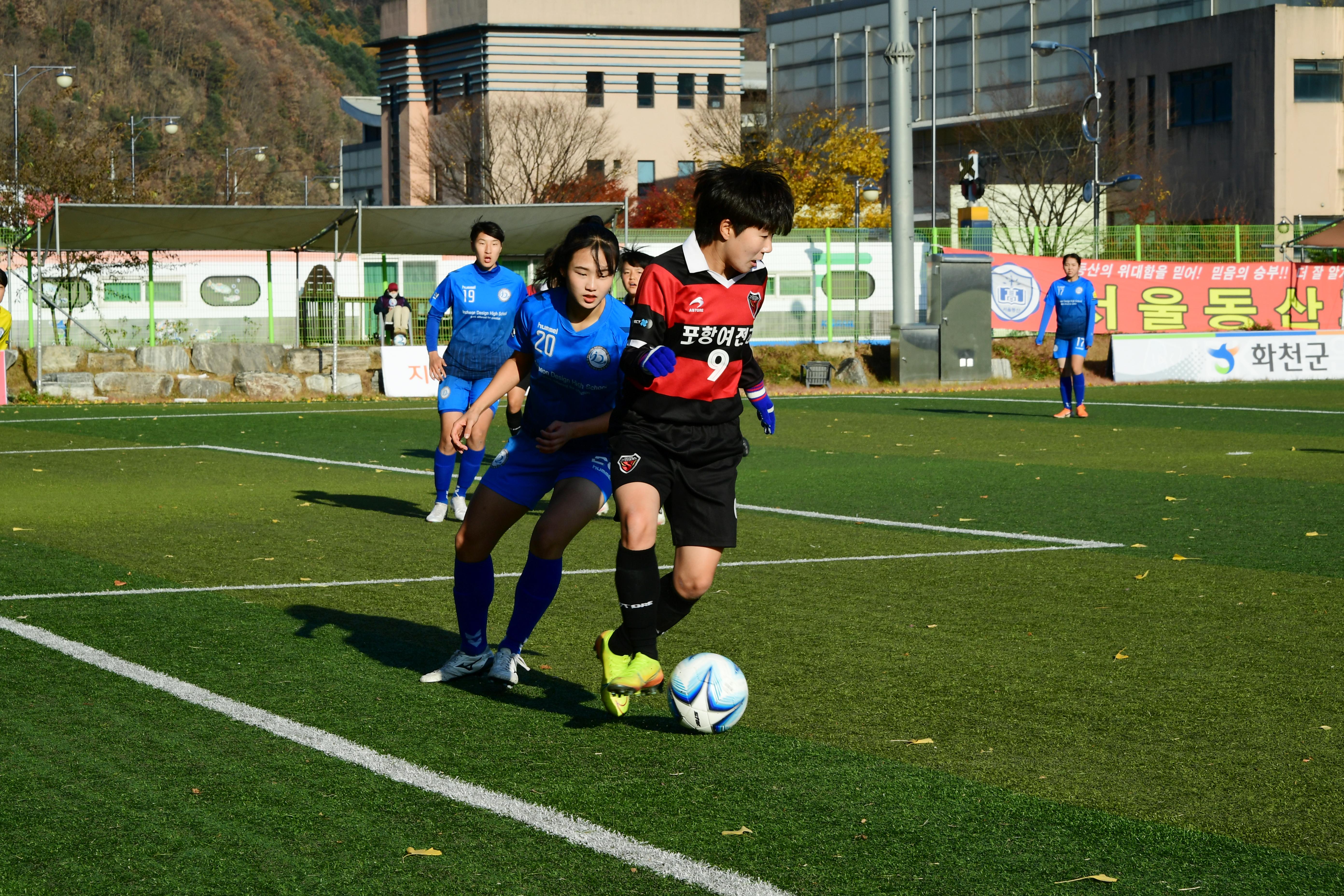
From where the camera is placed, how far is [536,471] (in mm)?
5840

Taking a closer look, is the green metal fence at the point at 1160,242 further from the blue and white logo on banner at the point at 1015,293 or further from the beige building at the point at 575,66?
the beige building at the point at 575,66

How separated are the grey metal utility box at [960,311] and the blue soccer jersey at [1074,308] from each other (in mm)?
7868

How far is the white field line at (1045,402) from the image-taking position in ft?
69.9

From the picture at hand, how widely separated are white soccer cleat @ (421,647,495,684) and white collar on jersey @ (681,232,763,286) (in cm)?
173

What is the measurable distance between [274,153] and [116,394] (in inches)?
3657

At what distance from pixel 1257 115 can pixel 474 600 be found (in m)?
53.8

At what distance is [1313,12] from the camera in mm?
53812

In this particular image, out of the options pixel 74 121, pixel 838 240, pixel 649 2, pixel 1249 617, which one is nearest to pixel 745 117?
pixel 649 2

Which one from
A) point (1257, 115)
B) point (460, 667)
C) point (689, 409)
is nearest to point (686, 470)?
point (689, 409)

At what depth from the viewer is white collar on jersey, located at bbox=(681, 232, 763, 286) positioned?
17.4 ft

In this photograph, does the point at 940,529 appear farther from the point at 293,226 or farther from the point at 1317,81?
the point at 1317,81

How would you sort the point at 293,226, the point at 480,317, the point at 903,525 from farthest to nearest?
the point at 293,226
the point at 903,525
the point at 480,317

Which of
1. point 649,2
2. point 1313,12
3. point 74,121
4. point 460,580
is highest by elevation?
point 649,2

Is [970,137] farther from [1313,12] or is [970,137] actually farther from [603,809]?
[603,809]
